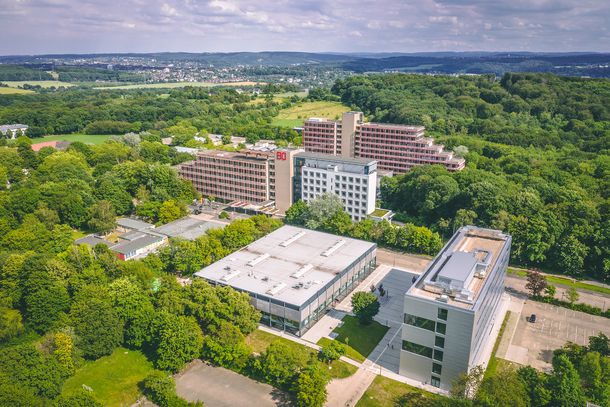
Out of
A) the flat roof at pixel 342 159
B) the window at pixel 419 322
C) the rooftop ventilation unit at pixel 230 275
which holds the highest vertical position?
the flat roof at pixel 342 159

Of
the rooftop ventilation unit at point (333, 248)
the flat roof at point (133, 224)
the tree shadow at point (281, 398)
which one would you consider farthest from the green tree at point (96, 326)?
the flat roof at point (133, 224)

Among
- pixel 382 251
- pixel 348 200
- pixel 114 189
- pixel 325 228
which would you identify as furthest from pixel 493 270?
pixel 114 189

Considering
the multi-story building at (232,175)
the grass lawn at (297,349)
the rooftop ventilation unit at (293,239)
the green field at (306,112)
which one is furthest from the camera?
the green field at (306,112)

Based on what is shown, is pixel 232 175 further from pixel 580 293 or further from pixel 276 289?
pixel 580 293

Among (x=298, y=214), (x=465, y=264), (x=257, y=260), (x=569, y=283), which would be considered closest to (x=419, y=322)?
(x=465, y=264)

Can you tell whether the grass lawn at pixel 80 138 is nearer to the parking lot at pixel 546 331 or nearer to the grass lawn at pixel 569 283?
the grass lawn at pixel 569 283

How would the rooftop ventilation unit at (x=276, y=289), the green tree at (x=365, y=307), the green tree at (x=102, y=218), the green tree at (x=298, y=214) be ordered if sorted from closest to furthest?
the rooftop ventilation unit at (x=276, y=289) → the green tree at (x=365, y=307) → the green tree at (x=102, y=218) → the green tree at (x=298, y=214)

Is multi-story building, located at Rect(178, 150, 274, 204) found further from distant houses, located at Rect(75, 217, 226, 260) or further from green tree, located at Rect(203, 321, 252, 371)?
green tree, located at Rect(203, 321, 252, 371)

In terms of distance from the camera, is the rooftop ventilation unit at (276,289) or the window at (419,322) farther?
the rooftop ventilation unit at (276,289)
